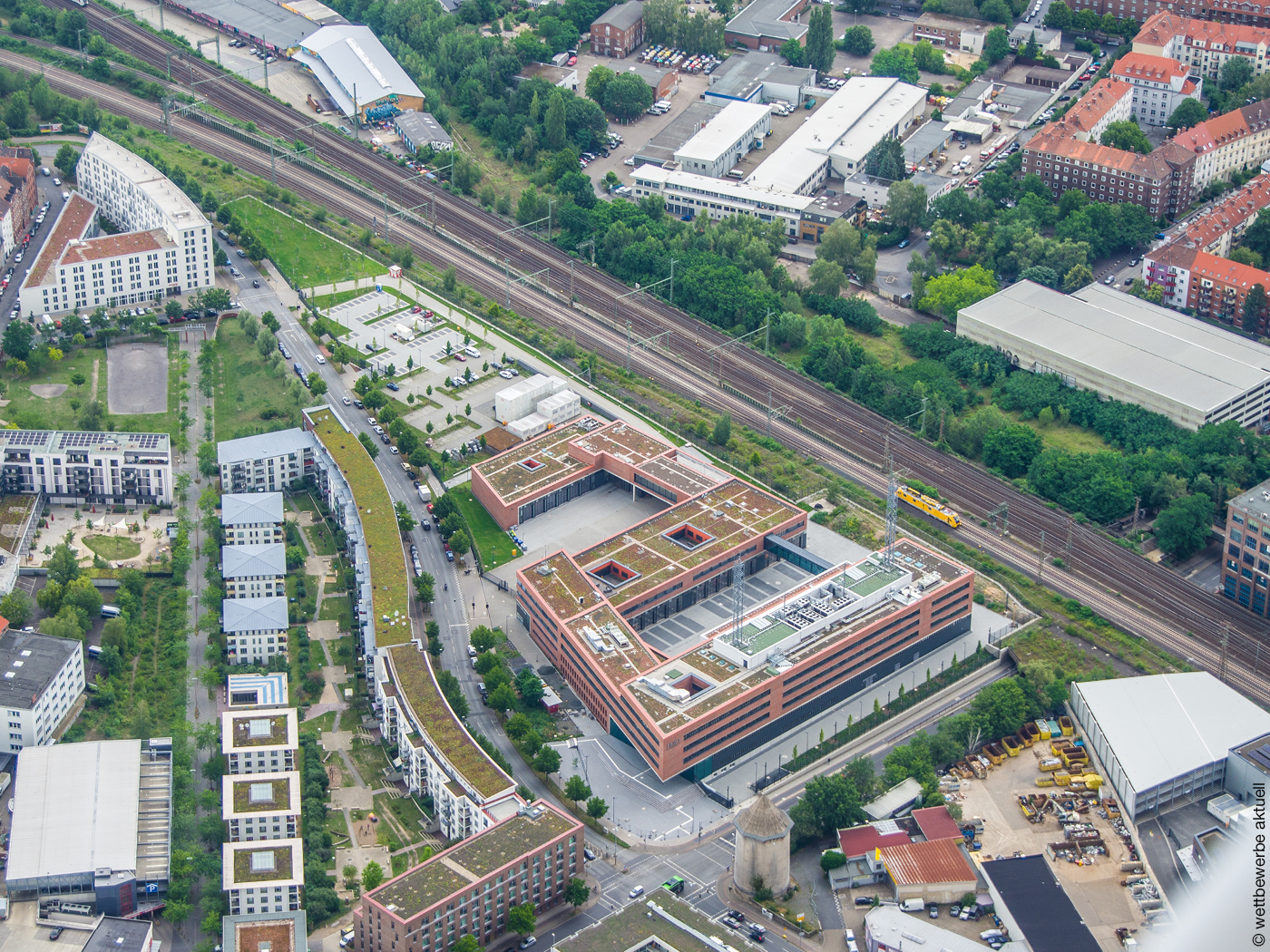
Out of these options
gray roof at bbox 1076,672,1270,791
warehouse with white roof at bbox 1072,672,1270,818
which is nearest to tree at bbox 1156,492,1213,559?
warehouse with white roof at bbox 1072,672,1270,818

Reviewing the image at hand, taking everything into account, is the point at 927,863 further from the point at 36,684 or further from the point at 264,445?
the point at 264,445

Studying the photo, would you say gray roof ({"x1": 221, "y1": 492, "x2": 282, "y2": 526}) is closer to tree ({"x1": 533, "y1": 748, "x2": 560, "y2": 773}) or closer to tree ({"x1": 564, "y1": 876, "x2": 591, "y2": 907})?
tree ({"x1": 533, "y1": 748, "x2": 560, "y2": 773})

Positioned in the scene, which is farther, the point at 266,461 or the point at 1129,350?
the point at 1129,350

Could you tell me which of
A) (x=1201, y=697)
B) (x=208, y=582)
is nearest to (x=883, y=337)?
(x=1201, y=697)

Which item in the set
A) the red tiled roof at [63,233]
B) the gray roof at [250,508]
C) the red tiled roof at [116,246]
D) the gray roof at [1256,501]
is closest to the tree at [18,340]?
the red tiled roof at [63,233]

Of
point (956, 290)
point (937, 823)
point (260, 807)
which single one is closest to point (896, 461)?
point (956, 290)
